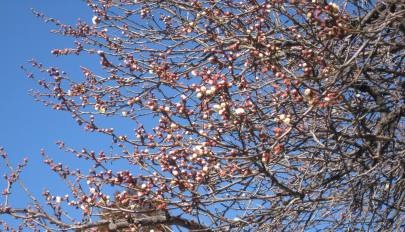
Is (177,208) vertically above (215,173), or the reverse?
(215,173)

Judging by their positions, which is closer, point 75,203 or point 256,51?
point 256,51

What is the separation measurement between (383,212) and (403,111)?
125cm

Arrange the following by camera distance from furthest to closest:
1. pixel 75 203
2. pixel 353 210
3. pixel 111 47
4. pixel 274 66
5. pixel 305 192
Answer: pixel 111 47
pixel 353 210
pixel 75 203
pixel 305 192
pixel 274 66

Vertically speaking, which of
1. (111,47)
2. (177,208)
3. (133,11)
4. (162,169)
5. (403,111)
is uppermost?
(133,11)

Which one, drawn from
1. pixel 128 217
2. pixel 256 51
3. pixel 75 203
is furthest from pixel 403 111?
pixel 75 203

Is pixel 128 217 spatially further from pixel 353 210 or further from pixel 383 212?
pixel 383 212

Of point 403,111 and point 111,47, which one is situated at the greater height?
point 111,47

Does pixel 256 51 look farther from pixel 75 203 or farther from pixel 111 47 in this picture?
pixel 111 47

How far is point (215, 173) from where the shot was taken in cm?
493

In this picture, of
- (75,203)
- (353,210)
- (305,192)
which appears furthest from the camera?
(353,210)

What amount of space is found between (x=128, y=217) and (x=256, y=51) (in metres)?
1.99

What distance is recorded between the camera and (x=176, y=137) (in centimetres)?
444

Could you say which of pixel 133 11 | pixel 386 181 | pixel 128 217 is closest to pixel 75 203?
pixel 128 217

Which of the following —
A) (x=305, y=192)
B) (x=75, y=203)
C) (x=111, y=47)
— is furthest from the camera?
(x=111, y=47)
